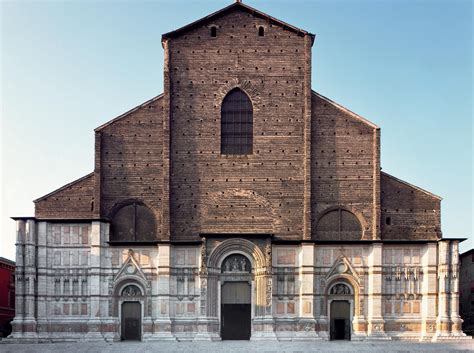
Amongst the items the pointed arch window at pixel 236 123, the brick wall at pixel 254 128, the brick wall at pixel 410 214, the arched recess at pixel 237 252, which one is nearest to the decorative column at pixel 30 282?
the brick wall at pixel 254 128

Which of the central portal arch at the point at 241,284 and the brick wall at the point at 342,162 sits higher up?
the brick wall at the point at 342,162

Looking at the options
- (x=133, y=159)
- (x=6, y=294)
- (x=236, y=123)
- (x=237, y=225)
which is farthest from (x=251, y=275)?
(x=6, y=294)

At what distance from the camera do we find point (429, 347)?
28828mm

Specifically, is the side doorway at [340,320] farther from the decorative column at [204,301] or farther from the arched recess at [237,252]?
the decorative column at [204,301]

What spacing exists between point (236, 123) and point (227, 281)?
7.77 metres

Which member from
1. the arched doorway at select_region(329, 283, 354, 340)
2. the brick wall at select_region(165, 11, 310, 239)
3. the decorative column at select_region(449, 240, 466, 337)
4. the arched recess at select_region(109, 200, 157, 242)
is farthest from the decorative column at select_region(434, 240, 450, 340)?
the arched recess at select_region(109, 200, 157, 242)

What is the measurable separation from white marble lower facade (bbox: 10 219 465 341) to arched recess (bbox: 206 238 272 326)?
0.16 feet

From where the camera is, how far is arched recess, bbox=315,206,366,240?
105 feet

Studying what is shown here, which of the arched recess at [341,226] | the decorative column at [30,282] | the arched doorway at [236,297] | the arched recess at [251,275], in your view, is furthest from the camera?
the arched recess at [341,226]

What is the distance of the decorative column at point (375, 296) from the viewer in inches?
1221

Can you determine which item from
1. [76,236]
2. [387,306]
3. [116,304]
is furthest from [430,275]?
[76,236]

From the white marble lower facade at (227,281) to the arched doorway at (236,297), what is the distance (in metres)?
0.10

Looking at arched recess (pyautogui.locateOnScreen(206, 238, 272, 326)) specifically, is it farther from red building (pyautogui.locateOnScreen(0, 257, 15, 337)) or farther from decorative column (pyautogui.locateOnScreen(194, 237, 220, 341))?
red building (pyautogui.locateOnScreen(0, 257, 15, 337))

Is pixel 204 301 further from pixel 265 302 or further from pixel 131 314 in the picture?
pixel 131 314
